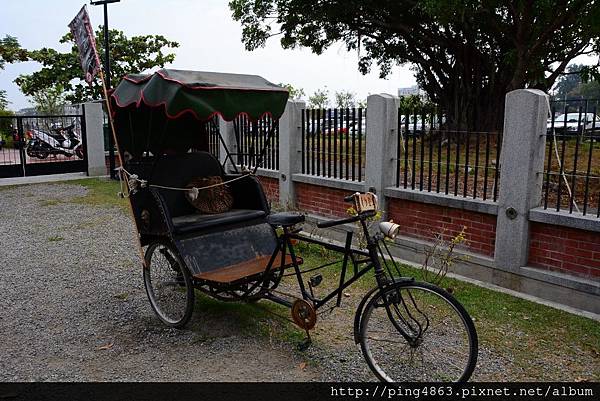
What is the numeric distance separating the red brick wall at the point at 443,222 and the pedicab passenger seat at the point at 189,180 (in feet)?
7.30

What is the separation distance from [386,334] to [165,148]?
10.00ft

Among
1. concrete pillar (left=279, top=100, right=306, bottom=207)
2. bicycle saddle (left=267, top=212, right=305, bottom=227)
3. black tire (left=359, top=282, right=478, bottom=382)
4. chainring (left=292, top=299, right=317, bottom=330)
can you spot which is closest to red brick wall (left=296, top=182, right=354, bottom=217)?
concrete pillar (left=279, top=100, right=306, bottom=207)

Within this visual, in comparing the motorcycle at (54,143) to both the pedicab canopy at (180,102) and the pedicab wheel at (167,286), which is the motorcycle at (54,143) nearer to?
the pedicab canopy at (180,102)

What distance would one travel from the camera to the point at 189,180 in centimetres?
523

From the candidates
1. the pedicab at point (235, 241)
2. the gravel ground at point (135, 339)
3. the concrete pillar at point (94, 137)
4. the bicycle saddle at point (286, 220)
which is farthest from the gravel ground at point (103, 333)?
the concrete pillar at point (94, 137)

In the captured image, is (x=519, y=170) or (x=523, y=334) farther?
(x=519, y=170)

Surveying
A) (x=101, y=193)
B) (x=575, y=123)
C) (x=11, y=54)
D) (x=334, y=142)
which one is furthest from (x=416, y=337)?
(x=11, y=54)

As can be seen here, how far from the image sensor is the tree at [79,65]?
17516 millimetres

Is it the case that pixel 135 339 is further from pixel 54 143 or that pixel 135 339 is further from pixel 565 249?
pixel 54 143

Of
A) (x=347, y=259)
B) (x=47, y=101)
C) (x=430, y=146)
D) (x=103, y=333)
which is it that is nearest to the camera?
(x=347, y=259)

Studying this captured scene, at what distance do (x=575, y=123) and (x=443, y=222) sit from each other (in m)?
1.77

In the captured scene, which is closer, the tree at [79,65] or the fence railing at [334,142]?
the fence railing at [334,142]

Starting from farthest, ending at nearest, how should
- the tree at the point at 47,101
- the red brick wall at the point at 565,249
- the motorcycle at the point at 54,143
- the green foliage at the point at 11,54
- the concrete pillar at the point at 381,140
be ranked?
the tree at the point at 47,101
the green foliage at the point at 11,54
the motorcycle at the point at 54,143
the concrete pillar at the point at 381,140
the red brick wall at the point at 565,249

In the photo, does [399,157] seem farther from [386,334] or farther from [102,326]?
[102,326]
